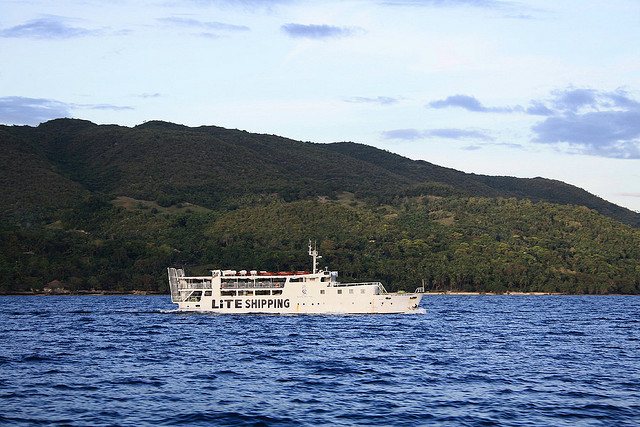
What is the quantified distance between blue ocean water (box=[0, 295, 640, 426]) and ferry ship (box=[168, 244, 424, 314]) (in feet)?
30.2

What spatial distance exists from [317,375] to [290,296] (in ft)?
165

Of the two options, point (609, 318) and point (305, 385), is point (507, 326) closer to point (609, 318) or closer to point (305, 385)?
point (609, 318)

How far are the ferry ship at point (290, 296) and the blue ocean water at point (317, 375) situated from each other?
9.20 meters

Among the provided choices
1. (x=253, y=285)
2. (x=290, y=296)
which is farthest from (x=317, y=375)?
(x=253, y=285)

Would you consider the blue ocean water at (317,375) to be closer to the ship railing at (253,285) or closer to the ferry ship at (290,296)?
the ferry ship at (290,296)

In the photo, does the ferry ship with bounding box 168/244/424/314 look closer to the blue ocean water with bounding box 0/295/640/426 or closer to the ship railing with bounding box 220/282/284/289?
the ship railing with bounding box 220/282/284/289

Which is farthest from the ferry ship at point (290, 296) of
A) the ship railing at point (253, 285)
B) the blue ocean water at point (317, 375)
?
the blue ocean water at point (317, 375)

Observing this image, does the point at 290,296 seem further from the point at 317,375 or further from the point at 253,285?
the point at 317,375

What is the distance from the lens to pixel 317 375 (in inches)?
1965

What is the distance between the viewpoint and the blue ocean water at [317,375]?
36.8m

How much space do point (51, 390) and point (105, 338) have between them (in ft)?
103

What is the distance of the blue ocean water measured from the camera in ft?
121

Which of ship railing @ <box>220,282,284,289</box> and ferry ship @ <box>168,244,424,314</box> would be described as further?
ship railing @ <box>220,282,284,289</box>

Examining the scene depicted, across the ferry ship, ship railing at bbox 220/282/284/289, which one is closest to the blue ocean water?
the ferry ship
